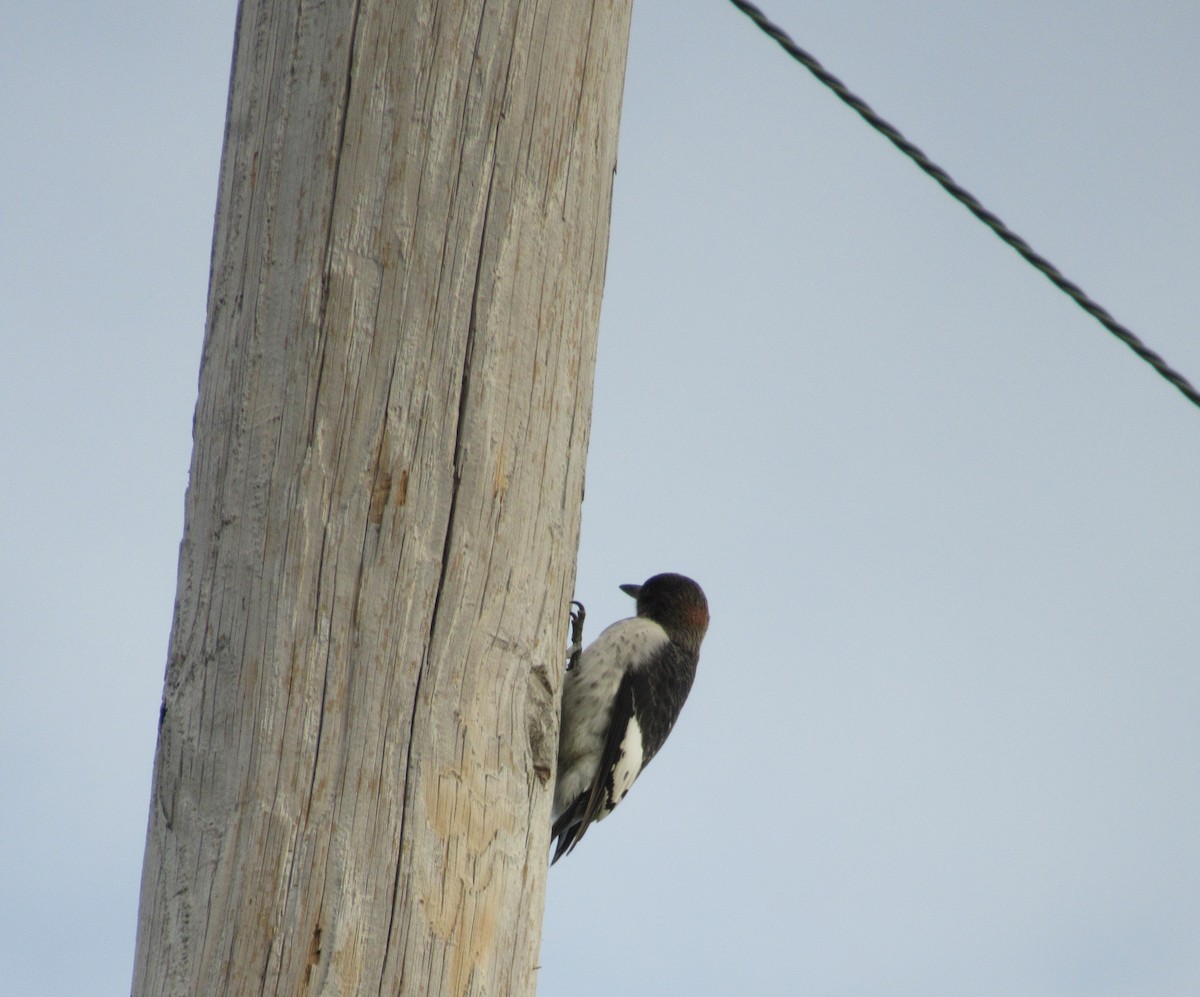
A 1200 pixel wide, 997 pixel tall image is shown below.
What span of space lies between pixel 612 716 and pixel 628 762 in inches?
5.7

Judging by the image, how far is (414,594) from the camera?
2.12 m

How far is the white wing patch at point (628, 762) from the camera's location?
13.3 feet

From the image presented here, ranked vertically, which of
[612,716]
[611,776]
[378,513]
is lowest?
[611,776]

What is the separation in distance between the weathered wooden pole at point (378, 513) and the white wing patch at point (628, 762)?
1.70 metres

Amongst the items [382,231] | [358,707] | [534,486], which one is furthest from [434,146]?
[358,707]

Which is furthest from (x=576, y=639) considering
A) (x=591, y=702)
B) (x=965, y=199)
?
(x=965, y=199)

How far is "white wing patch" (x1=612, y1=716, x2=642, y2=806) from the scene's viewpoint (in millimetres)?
4055

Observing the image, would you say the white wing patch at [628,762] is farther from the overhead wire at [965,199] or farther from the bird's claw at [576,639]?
the overhead wire at [965,199]

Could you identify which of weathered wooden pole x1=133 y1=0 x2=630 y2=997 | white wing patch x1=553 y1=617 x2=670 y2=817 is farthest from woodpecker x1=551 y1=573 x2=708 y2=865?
weathered wooden pole x1=133 y1=0 x2=630 y2=997

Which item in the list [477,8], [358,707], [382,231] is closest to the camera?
[358,707]

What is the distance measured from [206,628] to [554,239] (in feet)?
2.87

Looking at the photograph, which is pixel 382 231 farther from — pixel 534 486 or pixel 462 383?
pixel 534 486

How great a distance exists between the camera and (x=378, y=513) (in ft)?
6.91

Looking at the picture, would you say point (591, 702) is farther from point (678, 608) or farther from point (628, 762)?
point (678, 608)
